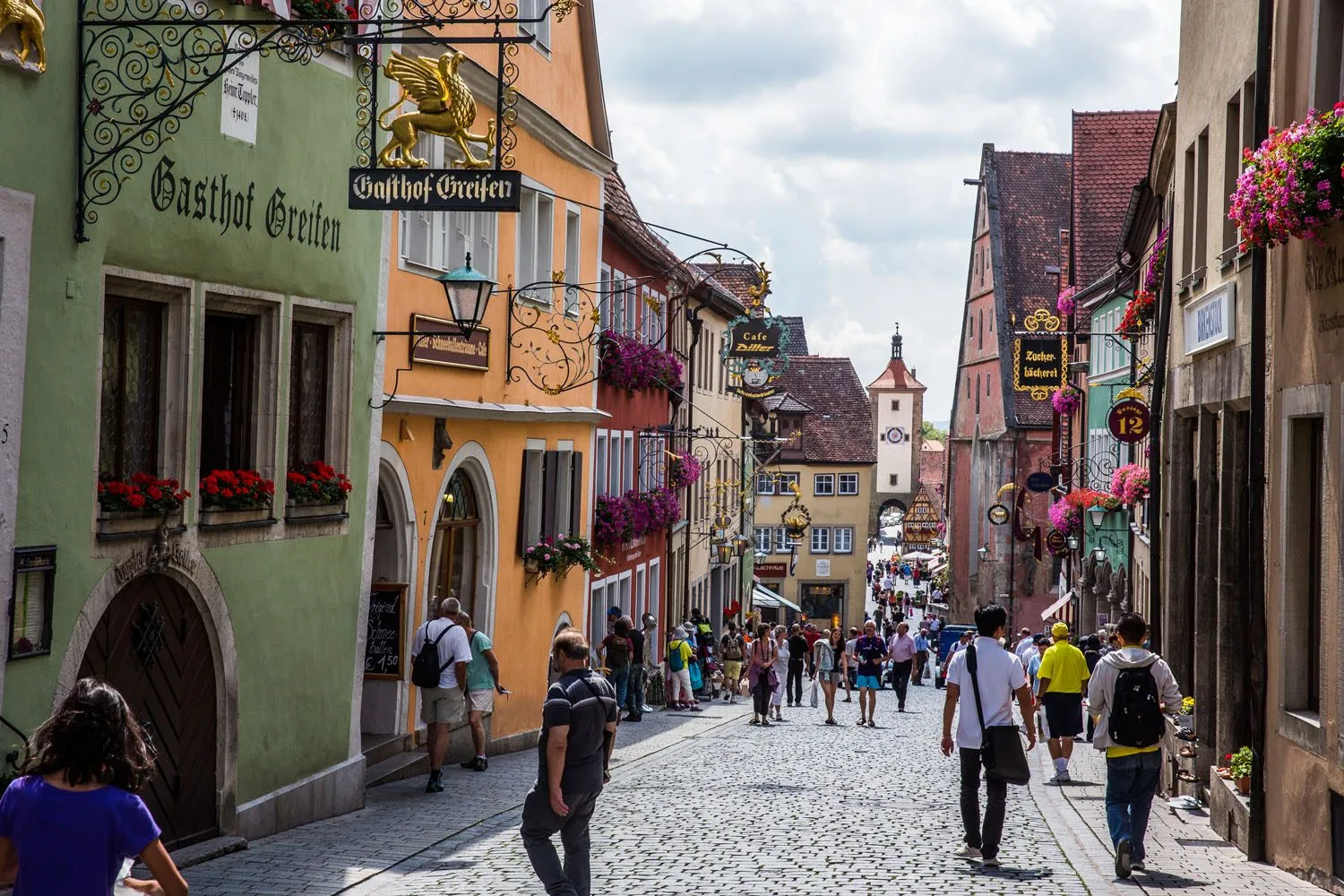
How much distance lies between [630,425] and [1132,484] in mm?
8858

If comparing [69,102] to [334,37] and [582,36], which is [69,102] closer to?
[334,37]

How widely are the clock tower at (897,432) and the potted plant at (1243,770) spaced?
111616mm

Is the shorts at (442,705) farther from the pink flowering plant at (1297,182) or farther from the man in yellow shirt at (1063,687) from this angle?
the pink flowering plant at (1297,182)

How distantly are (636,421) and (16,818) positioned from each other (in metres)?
25.5

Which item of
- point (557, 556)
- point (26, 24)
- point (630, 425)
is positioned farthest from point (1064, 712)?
point (630, 425)

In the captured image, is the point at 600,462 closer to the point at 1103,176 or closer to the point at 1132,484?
the point at 1132,484

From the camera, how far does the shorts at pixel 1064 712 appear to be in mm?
15930

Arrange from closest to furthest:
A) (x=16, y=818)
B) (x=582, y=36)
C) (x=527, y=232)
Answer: (x=16, y=818)
(x=527, y=232)
(x=582, y=36)

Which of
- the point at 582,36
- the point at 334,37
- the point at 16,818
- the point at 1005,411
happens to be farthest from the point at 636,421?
the point at 1005,411

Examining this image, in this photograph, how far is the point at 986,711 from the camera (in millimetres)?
10742

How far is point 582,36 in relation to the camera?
22.6 meters

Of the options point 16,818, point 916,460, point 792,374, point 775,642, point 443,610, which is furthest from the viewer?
point 916,460

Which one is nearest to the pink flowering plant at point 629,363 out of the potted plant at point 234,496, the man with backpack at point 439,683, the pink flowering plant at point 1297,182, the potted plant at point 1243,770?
the man with backpack at point 439,683

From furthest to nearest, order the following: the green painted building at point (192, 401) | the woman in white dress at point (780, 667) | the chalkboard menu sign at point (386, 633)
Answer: the woman in white dress at point (780, 667) < the chalkboard menu sign at point (386, 633) < the green painted building at point (192, 401)
